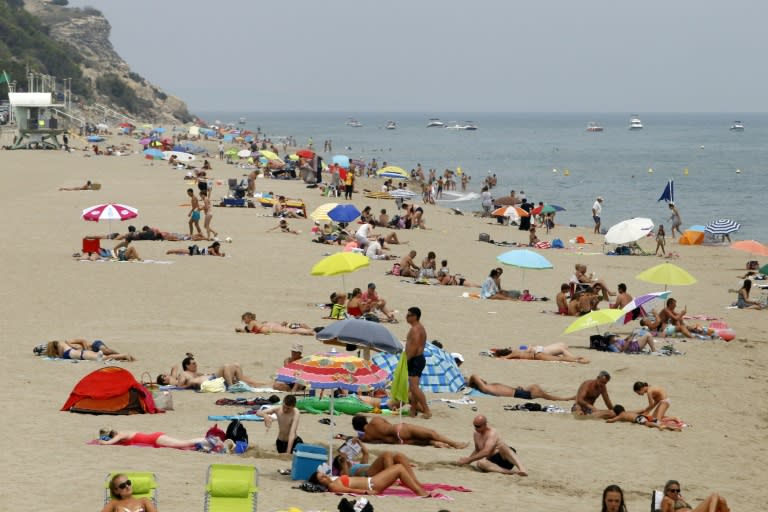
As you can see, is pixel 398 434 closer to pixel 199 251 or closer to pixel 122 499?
pixel 122 499

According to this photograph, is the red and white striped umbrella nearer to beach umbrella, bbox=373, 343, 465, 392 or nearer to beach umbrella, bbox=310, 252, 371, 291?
beach umbrella, bbox=310, 252, 371, 291

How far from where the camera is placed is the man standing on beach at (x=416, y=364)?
12.8 m

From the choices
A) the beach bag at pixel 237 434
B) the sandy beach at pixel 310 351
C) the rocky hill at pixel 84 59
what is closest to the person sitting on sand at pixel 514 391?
the sandy beach at pixel 310 351

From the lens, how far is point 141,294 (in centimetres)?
2019

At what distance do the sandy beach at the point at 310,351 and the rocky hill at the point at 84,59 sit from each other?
66904mm

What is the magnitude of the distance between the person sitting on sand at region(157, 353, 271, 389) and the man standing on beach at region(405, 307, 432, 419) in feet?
6.11

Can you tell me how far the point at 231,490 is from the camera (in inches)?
336

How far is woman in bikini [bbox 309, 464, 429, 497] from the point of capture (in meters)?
9.75

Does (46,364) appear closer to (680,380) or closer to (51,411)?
(51,411)

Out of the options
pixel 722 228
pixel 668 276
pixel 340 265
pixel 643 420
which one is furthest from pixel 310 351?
pixel 722 228

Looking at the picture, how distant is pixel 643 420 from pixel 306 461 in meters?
4.76

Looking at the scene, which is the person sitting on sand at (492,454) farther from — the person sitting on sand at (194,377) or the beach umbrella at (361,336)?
the person sitting on sand at (194,377)

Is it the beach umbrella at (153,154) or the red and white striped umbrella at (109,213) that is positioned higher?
the red and white striped umbrella at (109,213)

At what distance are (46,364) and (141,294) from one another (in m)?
5.83
